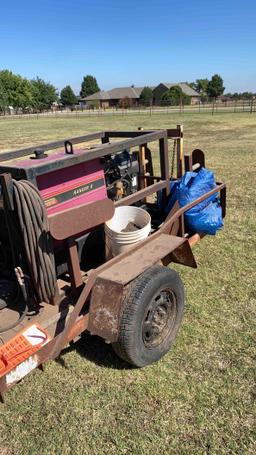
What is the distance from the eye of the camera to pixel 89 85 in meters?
101

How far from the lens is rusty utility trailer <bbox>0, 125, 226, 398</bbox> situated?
2.07 meters

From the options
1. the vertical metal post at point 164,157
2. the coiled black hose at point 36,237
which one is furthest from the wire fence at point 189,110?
the coiled black hose at point 36,237

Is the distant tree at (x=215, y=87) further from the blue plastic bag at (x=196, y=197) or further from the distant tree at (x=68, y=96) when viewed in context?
the blue plastic bag at (x=196, y=197)

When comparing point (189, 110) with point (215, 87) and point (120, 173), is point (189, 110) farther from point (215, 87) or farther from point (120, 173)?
point (120, 173)

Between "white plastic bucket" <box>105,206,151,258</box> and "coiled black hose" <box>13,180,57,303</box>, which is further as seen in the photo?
"white plastic bucket" <box>105,206,151,258</box>

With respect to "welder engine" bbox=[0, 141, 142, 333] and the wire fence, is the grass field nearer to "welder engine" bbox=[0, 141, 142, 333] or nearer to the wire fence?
"welder engine" bbox=[0, 141, 142, 333]

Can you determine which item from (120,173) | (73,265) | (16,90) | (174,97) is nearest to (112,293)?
(73,265)

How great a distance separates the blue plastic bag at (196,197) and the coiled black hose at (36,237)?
5.94 feet

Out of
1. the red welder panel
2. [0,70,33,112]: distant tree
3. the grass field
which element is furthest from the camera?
[0,70,33,112]: distant tree

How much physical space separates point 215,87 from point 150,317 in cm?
7923

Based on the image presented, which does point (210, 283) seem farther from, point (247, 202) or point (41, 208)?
point (247, 202)

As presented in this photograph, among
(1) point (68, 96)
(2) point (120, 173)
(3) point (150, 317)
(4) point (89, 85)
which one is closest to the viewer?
(3) point (150, 317)

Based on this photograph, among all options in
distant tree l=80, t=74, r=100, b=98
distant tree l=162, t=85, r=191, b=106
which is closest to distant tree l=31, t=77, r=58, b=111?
distant tree l=80, t=74, r=100, b=98

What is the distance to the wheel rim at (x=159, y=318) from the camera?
2514 mm
